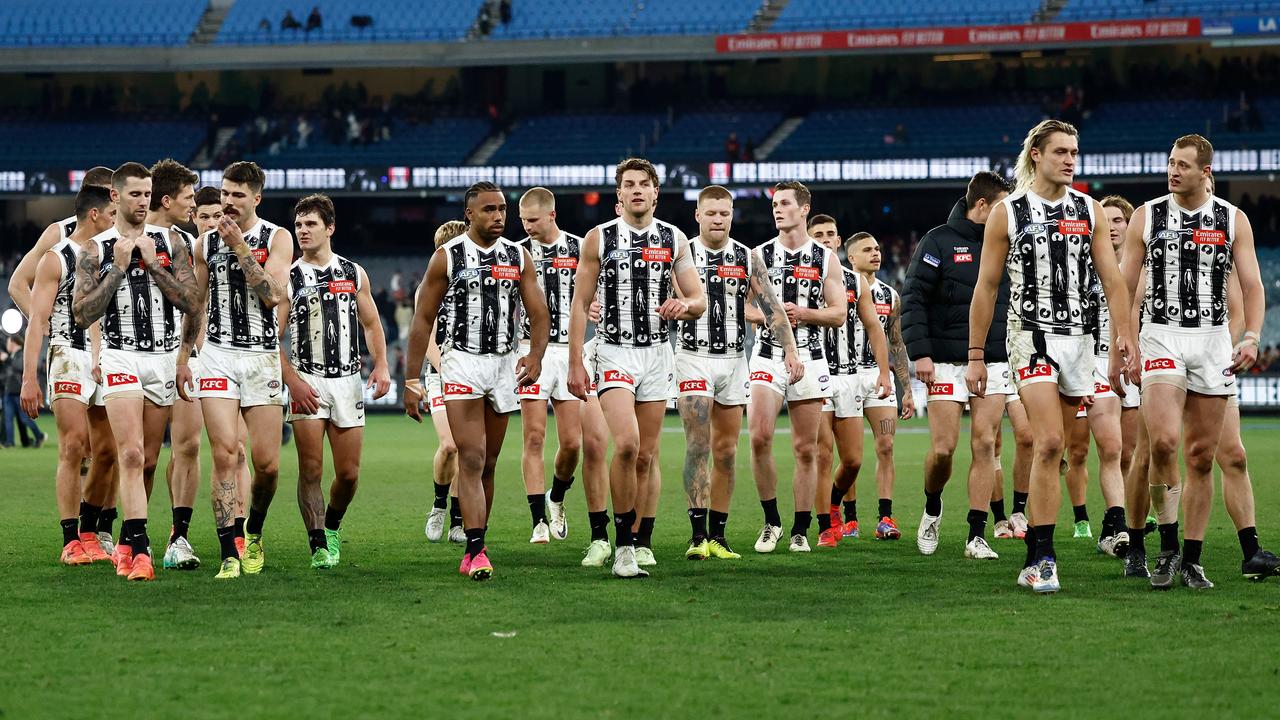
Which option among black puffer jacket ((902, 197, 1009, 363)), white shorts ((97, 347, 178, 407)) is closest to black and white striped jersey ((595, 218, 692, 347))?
black puffer jacket ((902, 197, 1009, 363))

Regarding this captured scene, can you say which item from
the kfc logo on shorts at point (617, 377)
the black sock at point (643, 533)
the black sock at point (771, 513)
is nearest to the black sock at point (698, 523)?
the black sock at point (643, 533)

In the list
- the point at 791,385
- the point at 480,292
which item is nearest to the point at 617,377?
the point at 480,292

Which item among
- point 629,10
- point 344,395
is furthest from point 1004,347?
point 629,10

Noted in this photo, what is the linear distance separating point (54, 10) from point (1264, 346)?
3669 centimetres

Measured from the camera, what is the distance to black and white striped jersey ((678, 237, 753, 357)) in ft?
32.6

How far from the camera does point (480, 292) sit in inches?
353

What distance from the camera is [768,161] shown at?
132ft

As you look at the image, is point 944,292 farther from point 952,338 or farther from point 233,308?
point 233,308

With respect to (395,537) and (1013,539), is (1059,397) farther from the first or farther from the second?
Result: (395,537)

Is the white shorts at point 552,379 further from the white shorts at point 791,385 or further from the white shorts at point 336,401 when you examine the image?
the white shorts at point 336,401

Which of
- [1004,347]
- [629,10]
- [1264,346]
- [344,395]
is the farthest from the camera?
[629,10]

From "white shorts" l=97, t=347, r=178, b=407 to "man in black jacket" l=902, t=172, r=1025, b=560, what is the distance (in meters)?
4.87

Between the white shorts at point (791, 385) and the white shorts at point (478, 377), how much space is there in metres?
2.20

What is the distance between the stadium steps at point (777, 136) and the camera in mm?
42125
